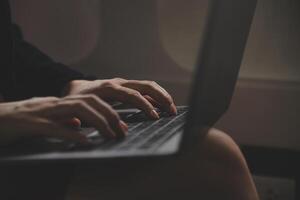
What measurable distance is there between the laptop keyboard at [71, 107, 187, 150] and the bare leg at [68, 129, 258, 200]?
0.04 m

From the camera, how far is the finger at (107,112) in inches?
21.3

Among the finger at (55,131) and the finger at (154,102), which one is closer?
the finger at (55,131)

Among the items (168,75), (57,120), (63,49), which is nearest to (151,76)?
(168,75)

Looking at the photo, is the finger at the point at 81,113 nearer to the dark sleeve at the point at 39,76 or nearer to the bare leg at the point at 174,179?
the bare leg at the point at 174,179

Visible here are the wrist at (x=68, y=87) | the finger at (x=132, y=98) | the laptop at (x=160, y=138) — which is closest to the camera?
the laptop at (x=160, y=138)

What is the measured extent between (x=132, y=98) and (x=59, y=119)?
0.64 ft

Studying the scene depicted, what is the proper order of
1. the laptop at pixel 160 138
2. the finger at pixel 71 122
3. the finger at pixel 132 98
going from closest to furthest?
the laptop at pixel 160 138, the finger at pixel 71 122, the finger at pixel 132 98

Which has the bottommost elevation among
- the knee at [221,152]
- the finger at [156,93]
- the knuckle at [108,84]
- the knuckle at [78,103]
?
the knee at [221,152]

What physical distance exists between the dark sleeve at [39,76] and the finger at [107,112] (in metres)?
0.36

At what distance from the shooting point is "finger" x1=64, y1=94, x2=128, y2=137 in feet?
1.77

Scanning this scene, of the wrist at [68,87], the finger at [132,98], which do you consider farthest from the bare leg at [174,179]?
the wrist at [68,87]

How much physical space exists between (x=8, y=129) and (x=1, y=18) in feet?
1.37

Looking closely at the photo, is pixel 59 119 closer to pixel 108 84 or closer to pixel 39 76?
pixel 108 84

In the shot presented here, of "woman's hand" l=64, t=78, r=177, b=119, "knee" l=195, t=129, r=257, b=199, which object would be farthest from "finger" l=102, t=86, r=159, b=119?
"knee" l=195, t=129, r=257, b=199
